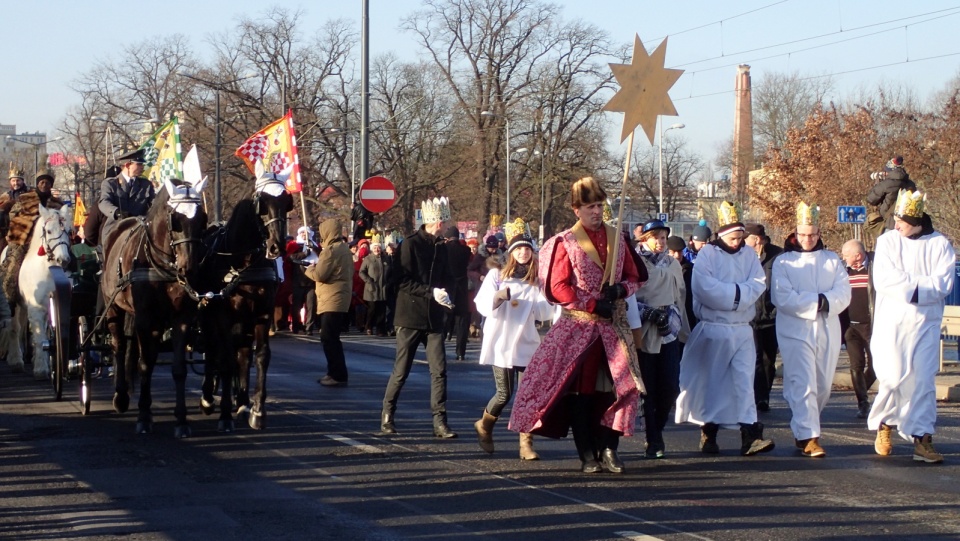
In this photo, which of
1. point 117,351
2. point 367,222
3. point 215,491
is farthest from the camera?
point 367,222

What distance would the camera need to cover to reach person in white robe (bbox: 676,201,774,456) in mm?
10086

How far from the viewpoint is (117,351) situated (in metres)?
12.3

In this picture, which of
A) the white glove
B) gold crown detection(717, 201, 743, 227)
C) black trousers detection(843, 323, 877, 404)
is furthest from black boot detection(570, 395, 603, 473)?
black trousers detection(843, 323, 877, 404)

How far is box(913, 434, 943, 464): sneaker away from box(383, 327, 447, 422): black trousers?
3700 millimetres

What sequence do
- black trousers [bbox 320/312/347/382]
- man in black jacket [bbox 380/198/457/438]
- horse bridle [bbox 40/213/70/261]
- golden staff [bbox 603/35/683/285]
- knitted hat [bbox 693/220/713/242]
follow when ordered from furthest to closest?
black trousers [bbox 320/312/347/382] → knitted hat [bbox 693/220/713/242] → horse bridle [bbox 40/213/70/261] → man in black jacket [bbox 380/198/457/438] → golden staff [bbox 603/35/683/285]

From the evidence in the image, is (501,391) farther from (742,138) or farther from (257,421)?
(742,138)

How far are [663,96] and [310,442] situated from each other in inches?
156

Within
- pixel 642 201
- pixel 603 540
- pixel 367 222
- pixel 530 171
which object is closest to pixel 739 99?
pixel 642 201

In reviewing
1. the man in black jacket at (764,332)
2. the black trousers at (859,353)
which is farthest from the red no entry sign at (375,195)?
the black trousers at (859,353)

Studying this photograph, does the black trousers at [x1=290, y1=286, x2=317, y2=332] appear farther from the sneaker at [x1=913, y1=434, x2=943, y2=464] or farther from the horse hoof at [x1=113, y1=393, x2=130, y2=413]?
the sneaker at [x1=913, y1=434, x2=943, y2=464]

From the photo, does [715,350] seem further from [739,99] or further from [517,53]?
[739,99]

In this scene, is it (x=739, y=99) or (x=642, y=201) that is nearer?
(x=642, y=201)

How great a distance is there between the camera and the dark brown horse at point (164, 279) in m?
10.7

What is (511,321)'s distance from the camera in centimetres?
1034
